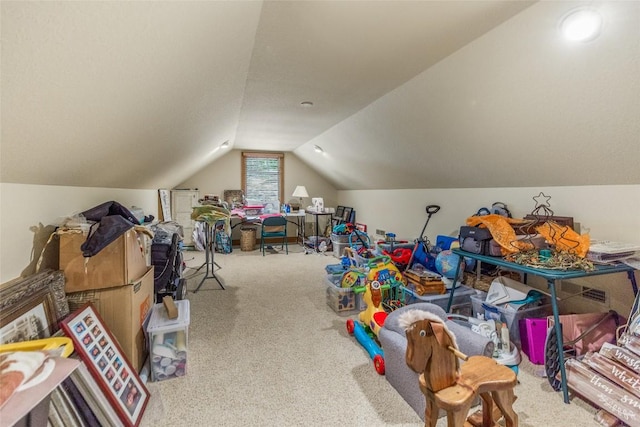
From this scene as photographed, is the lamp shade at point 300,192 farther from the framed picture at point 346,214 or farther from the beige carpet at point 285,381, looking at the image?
the beige carpet at point 285,381

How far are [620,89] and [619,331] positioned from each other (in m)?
1.55

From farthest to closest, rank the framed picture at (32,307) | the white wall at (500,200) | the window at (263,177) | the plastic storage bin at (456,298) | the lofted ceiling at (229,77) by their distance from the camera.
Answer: the window at (263,177), the plastic storage bin at (456,298), the white wall at (500,200), the framed picture at (32,307), the lofted ceiling at (229,77)

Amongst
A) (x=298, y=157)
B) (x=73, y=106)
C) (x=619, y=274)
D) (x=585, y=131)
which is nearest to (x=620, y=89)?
(x=585, y=131)

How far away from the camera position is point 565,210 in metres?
2.57

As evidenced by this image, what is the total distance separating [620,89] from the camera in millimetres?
1645

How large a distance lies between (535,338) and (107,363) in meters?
2.71

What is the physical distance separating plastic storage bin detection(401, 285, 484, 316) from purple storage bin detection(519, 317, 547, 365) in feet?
1.83

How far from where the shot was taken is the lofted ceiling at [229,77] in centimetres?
99

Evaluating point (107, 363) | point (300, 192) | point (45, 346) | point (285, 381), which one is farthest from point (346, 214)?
point (45, 346)

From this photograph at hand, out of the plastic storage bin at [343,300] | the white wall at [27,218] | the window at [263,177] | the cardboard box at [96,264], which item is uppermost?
the window at [263,177]

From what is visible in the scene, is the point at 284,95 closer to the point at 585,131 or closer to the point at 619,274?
the point at 585,131

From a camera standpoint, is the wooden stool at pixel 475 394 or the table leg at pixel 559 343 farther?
the table leg at pixel 559 343

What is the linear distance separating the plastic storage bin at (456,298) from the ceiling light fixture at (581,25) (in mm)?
2010

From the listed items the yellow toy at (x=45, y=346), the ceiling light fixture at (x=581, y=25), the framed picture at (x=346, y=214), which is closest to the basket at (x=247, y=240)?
the framed picture at (x=346, y=214)
